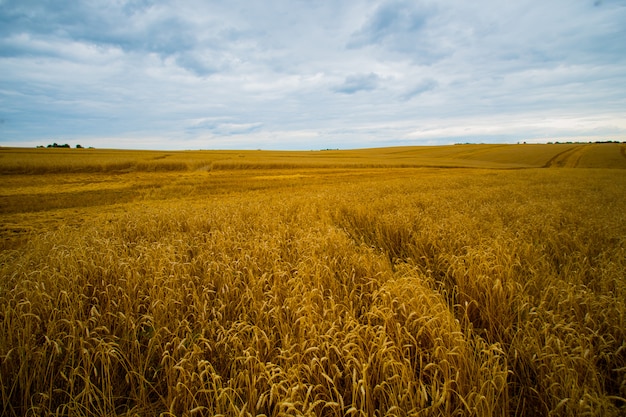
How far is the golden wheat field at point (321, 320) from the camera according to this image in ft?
7.54

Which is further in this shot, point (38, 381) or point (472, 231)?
point (472, 231)

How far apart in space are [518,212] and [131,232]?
11.5 metres

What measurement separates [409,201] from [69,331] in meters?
10.5

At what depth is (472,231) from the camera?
21.0 feet

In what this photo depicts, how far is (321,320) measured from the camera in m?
3.14

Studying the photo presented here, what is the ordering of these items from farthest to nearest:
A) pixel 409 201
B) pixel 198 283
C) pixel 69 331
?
pixel 409 201, pixel 198 283, pixel 69 331

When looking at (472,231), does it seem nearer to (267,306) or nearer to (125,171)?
(267,306)

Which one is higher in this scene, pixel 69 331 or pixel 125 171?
pixel 125 171

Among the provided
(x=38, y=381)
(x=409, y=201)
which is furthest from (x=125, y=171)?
(x=38, y=381)

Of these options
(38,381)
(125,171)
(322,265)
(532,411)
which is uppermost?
(125,171)

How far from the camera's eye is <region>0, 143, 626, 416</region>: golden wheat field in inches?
90.5

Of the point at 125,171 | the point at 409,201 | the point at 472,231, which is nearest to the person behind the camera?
the point at 472,231

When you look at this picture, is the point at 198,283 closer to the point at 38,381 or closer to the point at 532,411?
the point at 38,381

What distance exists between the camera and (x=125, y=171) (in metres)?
24.7
